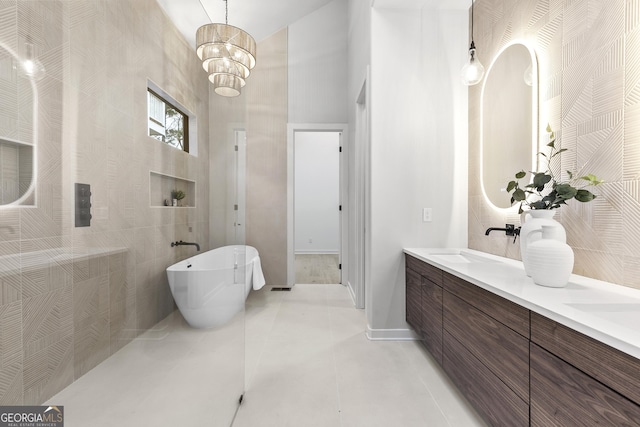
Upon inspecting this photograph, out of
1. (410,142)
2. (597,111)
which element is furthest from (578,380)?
(410,142)

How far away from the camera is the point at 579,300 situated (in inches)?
39.1

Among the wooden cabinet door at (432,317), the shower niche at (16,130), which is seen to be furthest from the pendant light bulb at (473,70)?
the shower niche at (16,130)

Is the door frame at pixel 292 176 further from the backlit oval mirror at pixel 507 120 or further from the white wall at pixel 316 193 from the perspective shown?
the white wall at pixel 316 193

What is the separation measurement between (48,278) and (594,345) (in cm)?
128

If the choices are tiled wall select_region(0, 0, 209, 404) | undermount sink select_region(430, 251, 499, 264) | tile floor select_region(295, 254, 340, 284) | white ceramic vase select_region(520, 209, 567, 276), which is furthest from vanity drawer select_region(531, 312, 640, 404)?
tile floor select_region(295, 254, 340, 284)

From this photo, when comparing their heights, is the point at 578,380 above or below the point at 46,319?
below

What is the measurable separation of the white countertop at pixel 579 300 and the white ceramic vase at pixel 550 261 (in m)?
0.04

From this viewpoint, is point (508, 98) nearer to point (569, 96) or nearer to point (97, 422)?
point (569, 96)

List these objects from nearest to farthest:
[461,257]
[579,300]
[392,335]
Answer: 1. [579,300]
2. [461,257]
3. [392,335]

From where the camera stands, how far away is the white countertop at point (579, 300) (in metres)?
0.72

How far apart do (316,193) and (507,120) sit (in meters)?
5.18

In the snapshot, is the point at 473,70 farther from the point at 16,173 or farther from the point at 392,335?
the point at 16,173

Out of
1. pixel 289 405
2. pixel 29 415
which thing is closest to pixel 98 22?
pixel 29 415

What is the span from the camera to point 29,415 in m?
0.48
